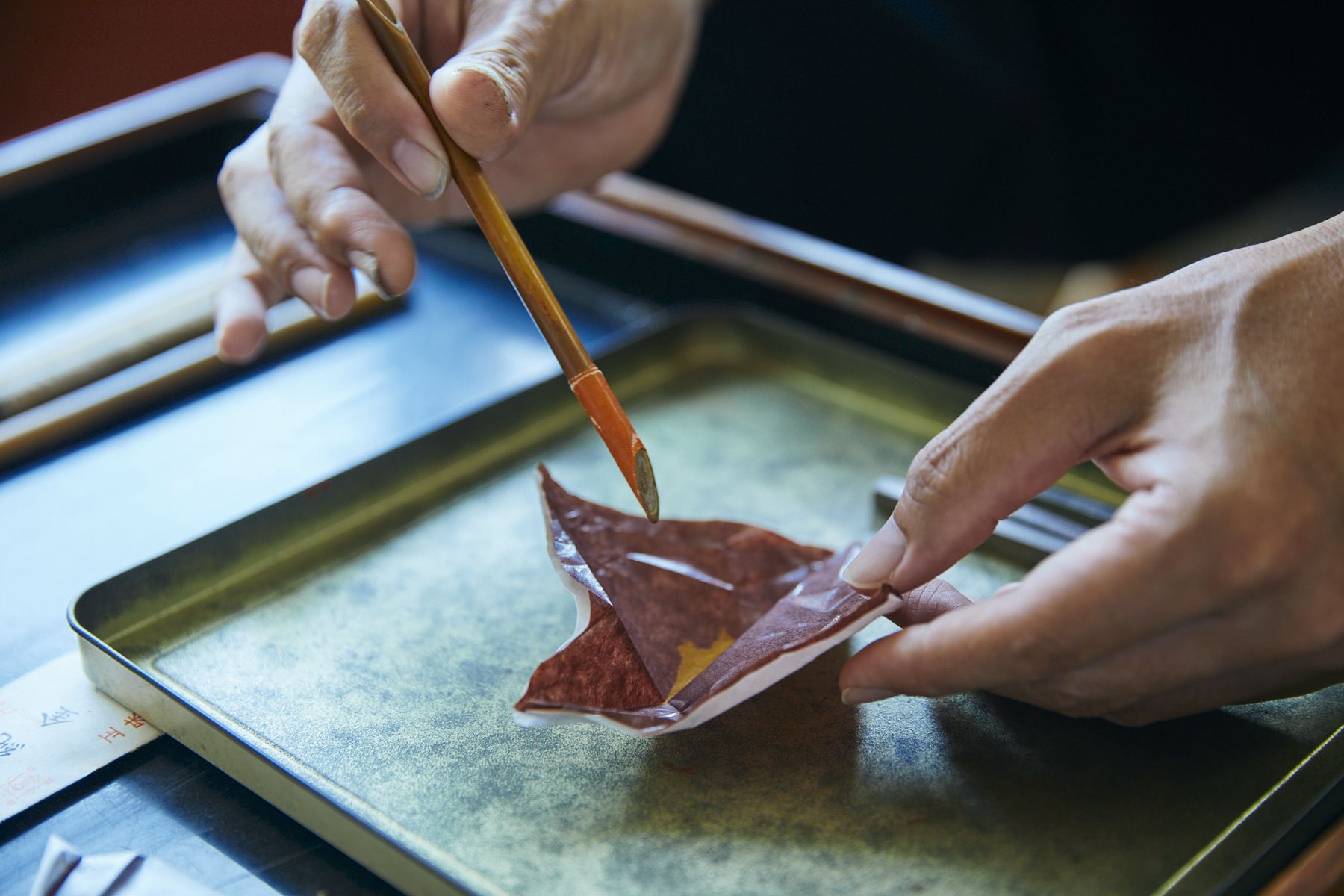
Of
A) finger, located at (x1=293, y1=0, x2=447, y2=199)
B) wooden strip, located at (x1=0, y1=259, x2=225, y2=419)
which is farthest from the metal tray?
wooden strip, located at (x1=0, y1=259, x2=225, y2=419)

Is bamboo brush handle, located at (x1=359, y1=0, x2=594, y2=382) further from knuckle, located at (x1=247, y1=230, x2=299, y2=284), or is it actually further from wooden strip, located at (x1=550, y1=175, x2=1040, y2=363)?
wooden strip, located at (x1=550, y1=175, x2=1040, y2=363)

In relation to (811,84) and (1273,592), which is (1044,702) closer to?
(1273,592)

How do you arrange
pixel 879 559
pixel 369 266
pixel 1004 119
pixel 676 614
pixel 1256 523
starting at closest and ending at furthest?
pixel 1256 523 → pixel 879 559 → pixel 676 614 → pixel 369 266 → pixel 1004 119

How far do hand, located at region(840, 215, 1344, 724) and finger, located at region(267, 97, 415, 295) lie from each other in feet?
1.49

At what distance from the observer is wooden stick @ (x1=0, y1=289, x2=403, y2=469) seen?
1010 millimetres

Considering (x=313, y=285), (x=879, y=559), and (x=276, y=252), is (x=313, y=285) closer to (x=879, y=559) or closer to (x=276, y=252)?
(x=276, y=252)

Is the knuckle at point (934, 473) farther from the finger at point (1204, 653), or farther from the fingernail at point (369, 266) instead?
the fingernail at point (369, 266)

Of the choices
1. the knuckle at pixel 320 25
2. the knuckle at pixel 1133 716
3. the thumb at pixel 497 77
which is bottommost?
the knuckle at pixel 1133 716

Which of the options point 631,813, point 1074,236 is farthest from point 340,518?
point 1074,236

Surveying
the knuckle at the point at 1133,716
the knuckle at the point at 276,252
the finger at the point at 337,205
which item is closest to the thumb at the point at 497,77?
the finger at the point at 337,205

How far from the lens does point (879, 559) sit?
67 cm

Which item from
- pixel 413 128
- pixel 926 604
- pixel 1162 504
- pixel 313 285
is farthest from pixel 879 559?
pixel 313 285

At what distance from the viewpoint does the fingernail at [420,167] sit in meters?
0.82

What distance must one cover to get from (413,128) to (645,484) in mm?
313
